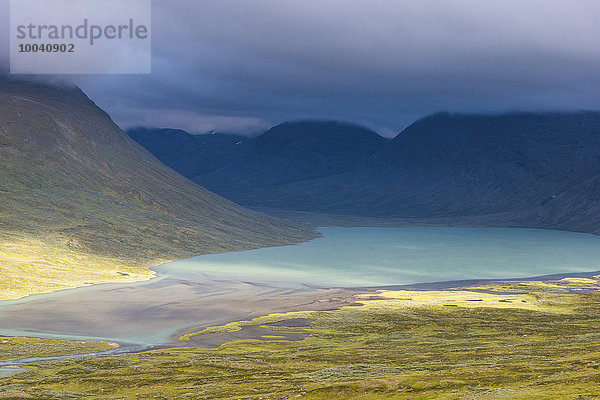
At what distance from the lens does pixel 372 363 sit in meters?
93.9

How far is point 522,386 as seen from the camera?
213 feet

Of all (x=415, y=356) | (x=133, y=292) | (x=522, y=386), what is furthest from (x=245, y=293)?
(x=522, y=386)

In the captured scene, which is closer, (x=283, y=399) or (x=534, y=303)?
(x=283, y=399)

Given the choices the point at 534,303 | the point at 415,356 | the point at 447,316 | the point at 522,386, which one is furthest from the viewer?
the point at 534,303

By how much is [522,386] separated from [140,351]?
2816 inches

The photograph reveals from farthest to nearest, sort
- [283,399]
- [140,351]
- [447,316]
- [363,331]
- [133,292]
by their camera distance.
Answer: [133,292]
[447,316]
[363,331]
[140,351]
[283,399]

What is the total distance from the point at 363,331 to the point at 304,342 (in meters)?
16.6

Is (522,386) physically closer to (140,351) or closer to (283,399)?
(283,399)

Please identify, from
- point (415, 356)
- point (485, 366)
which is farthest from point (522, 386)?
point (415, 356)

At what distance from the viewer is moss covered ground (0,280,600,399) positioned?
6994cm

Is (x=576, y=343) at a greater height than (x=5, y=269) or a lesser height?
lesser

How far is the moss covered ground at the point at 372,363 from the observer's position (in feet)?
229

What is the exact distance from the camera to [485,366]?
8112 cm

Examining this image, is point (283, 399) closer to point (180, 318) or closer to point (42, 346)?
point (42, 346)
